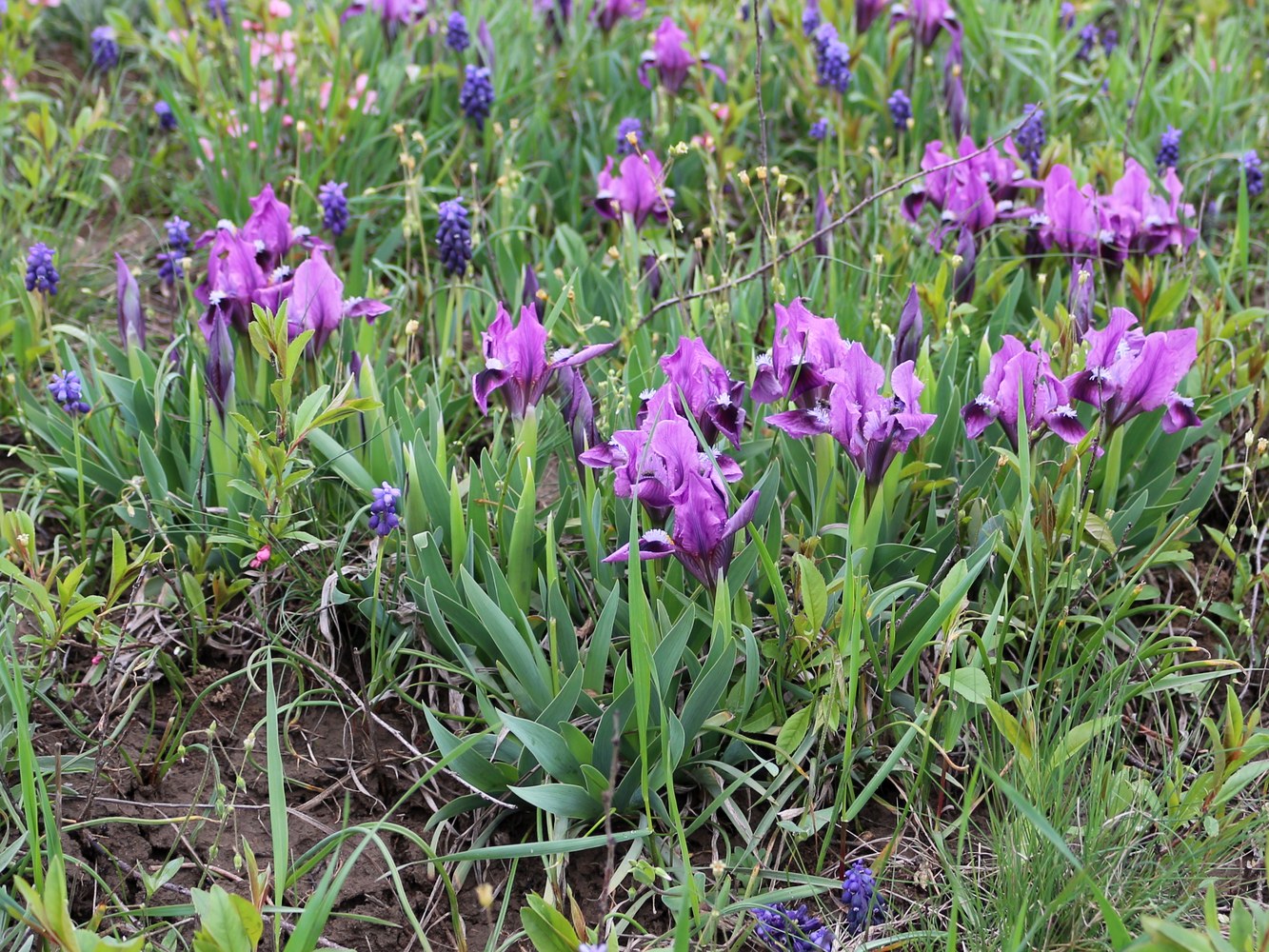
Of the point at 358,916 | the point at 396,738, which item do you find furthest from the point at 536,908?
the point at 396,738

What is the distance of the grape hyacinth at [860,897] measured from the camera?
1.71 m

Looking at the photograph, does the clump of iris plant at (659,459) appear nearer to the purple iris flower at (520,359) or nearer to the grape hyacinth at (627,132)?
the purple iris flower at (520,359)

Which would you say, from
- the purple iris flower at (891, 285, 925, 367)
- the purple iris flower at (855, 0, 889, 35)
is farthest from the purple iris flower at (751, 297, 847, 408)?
the purple iris flower at (855, 0, 889, 35)

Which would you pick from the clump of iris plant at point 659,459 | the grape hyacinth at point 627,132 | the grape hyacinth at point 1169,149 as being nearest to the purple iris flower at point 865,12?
the grape hyacinth at point 627,132

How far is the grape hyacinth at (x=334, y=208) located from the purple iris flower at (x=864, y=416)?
4.76ft

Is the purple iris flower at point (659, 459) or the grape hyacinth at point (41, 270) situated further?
the grape hyacinth at point (41, 270)

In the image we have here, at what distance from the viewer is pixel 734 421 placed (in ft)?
6.48

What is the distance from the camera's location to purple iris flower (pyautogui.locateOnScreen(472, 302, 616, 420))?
208 centimetres

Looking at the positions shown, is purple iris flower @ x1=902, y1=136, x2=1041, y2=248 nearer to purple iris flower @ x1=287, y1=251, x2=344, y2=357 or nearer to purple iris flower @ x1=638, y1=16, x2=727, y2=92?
purple iris flower @ x1=638, y1=16, x2=727, y2=92

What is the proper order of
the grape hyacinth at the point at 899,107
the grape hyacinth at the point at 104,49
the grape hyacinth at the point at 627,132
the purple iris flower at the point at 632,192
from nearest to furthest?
the purple iris flower at the point at 632,192 → the grape hyacinth at the point at 627,132 → the grape hyacinth at the point at 899,107 → the grape hyacinth at the point at 104,49

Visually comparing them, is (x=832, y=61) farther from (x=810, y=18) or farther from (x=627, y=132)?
(x=627, y=132)

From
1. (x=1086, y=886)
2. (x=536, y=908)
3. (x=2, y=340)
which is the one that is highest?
(x=2, y=340)

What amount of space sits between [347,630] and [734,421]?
0.84 metres

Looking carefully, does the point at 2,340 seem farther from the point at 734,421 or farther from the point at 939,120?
the point at 939,120
